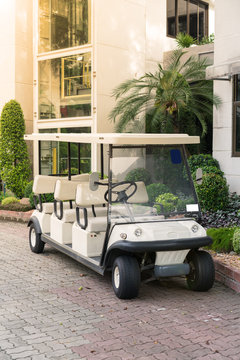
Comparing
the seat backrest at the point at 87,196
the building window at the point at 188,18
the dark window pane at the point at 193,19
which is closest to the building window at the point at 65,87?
the building window at the point at 188,18

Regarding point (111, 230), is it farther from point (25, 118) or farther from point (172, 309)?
point (25, 118)

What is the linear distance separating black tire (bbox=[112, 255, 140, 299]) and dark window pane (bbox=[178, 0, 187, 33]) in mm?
13413

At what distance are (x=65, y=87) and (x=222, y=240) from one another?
814 centimetres

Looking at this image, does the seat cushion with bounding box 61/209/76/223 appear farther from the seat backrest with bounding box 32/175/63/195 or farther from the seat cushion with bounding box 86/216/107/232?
the seat backrest with bounding box 32/175/63/195

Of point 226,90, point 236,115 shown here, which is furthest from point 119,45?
point 236,115

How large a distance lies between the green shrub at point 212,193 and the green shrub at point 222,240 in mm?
2297

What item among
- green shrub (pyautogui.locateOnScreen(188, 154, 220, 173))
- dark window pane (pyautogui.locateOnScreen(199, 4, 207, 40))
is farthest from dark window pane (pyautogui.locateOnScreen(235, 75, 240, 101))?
dark window pane (pyautogui.locateOnScreen(199, 4, 207, 40))

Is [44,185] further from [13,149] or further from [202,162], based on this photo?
[13,149]

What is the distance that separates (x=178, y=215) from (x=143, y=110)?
7.16 meters

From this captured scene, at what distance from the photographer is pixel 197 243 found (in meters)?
5.19

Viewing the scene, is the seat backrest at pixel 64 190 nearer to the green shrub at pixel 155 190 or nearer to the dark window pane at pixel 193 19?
the green shrub at pixel 155 190

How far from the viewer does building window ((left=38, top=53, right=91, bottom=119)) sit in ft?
42.8

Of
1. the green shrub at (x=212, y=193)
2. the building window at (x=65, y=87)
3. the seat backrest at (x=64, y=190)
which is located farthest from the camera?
the building window at (x=65, y=87)

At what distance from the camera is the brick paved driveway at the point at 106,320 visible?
3.91 metres
